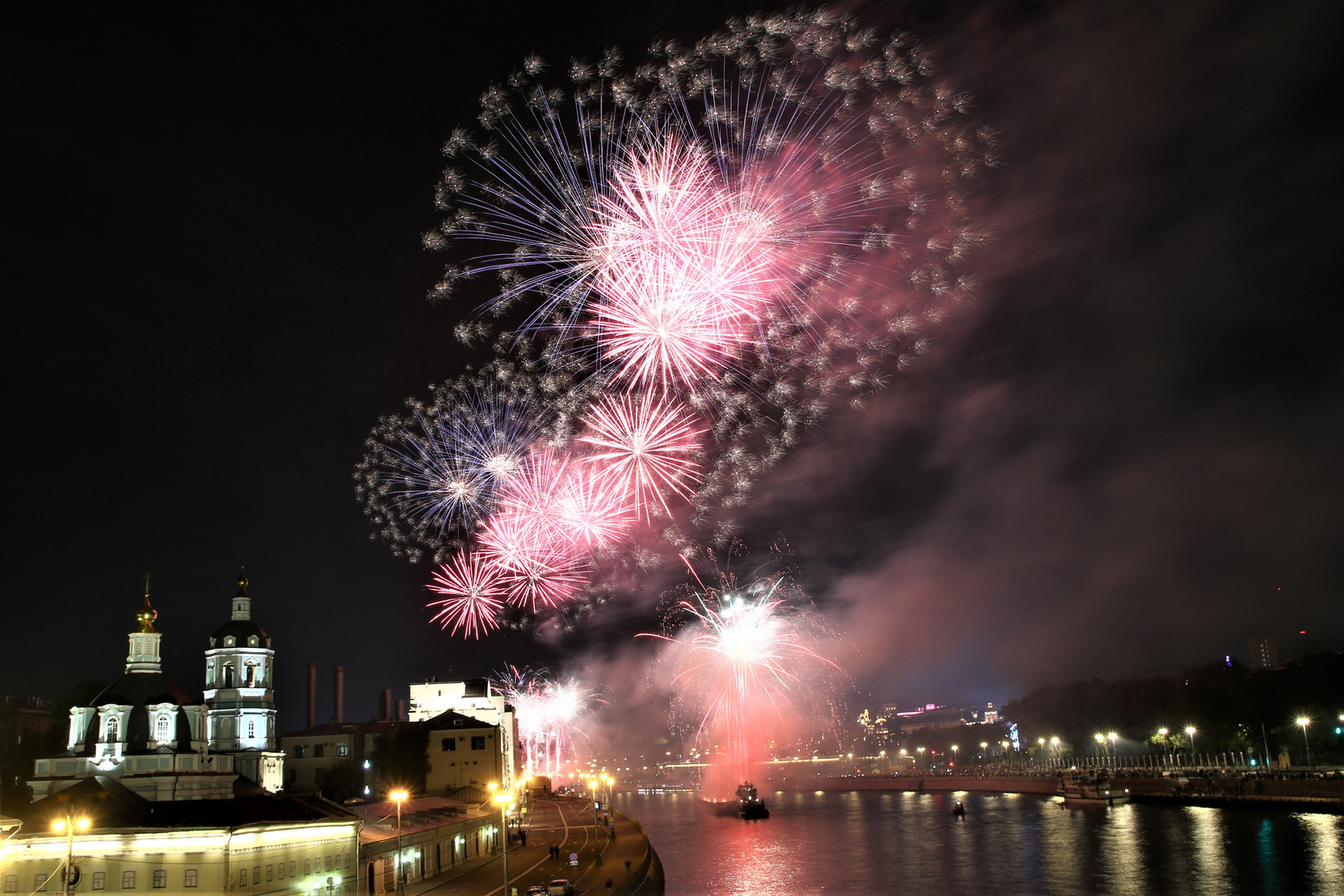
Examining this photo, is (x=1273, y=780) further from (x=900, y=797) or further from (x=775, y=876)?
(x=900, y=797)

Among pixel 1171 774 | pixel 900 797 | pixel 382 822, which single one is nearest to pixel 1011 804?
pixel 1171 774

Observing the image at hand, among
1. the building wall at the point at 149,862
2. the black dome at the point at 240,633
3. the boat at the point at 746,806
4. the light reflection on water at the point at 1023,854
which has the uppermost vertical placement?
the black dome at the point at 240,633

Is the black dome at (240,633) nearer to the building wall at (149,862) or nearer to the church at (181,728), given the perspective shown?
the church at (181,728)

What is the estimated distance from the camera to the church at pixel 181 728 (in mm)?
61875

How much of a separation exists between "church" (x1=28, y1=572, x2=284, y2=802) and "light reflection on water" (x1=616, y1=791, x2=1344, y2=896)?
31576 mm

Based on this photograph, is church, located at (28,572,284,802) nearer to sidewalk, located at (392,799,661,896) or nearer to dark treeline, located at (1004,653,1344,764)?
sidewalk, located at (392,799,661,896)

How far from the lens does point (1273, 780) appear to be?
237 ft

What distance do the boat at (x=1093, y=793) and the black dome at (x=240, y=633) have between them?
244 ft

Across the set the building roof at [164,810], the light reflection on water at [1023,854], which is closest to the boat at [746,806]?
the light reflection on water at [1023,854]

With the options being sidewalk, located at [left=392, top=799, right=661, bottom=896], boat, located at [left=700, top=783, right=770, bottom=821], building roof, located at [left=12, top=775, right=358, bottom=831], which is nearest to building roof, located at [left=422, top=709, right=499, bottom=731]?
sidewalk, located at [left=392, top=799, right=661, bottom=896]

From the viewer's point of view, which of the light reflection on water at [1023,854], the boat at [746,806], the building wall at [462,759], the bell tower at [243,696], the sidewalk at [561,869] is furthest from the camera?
the boat at [746,806]

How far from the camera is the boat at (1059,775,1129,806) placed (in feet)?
297

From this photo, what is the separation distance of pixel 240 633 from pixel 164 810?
5325 cm

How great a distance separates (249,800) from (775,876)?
31595 mm
